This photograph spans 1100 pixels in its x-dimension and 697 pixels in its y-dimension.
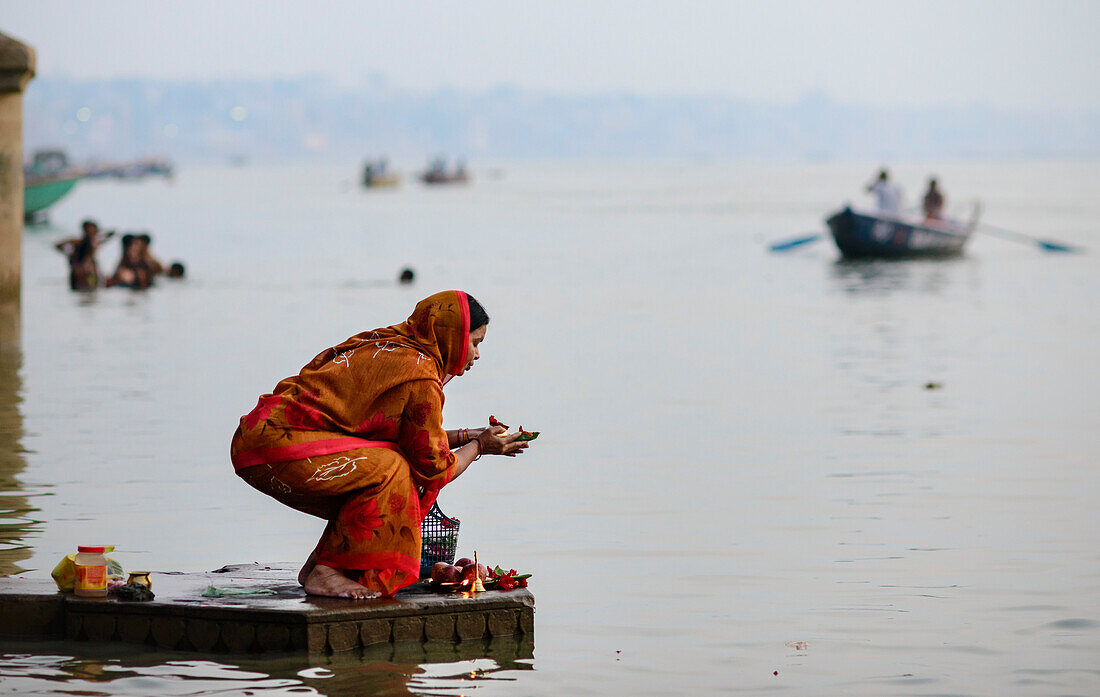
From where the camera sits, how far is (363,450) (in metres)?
6.09

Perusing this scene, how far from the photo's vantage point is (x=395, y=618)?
6039 mm

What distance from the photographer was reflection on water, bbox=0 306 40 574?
786cm

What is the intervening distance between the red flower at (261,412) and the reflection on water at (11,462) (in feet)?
6.11

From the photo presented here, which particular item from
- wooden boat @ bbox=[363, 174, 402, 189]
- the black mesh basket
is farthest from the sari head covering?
wooden boat @ bbox=[363, 174, 402, 189]

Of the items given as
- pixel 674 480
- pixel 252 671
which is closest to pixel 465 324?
pixel 252 671

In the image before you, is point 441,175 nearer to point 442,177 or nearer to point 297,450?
point 442,177

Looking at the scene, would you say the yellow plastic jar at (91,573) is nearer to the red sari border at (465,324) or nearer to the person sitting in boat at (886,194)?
the red sari border at (465,324)

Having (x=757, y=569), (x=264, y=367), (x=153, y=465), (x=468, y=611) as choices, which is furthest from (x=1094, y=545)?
(x=264, y=367)

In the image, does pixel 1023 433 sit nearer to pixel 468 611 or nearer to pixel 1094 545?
pixel 1094 545

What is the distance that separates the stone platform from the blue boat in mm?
26204

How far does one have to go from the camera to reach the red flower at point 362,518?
6.11 meters

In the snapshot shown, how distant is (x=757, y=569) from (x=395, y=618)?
238 centimetres

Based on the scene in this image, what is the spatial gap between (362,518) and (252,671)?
0.68m

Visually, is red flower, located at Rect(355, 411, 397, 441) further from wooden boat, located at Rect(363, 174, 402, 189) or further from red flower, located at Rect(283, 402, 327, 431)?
wooden boat, located at Rect(363, 174, 402, 189)
